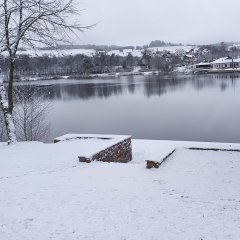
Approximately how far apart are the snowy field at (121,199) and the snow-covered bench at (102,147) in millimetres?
468

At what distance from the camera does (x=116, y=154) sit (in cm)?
1079

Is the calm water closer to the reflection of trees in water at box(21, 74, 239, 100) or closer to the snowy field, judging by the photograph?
the reflection of trees in water at box(21, 74, 239, 100)

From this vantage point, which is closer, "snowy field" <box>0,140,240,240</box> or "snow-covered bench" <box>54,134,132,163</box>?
"snowy field" <box>0,140,240,240</box>

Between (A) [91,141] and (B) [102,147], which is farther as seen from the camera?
(A) [91,141]

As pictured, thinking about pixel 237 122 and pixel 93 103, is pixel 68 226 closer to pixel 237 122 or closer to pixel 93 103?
pixel 237 122

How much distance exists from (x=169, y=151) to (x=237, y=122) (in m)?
20.6

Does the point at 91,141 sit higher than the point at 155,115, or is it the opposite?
the point at 91,141

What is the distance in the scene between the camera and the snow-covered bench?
9.48 m

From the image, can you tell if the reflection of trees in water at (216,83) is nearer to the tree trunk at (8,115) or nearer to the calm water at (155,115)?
the calm water at (155,115)

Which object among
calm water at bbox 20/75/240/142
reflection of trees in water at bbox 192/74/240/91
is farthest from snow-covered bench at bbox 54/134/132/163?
reflection of trees in water at bbox 192/74/240/91

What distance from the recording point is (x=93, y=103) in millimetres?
42875

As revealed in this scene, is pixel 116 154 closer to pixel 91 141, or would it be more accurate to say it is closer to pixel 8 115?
pixel 91 141

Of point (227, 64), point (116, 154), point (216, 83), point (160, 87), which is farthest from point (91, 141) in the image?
point (227, 64)

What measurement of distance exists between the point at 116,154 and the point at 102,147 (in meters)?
0.79
